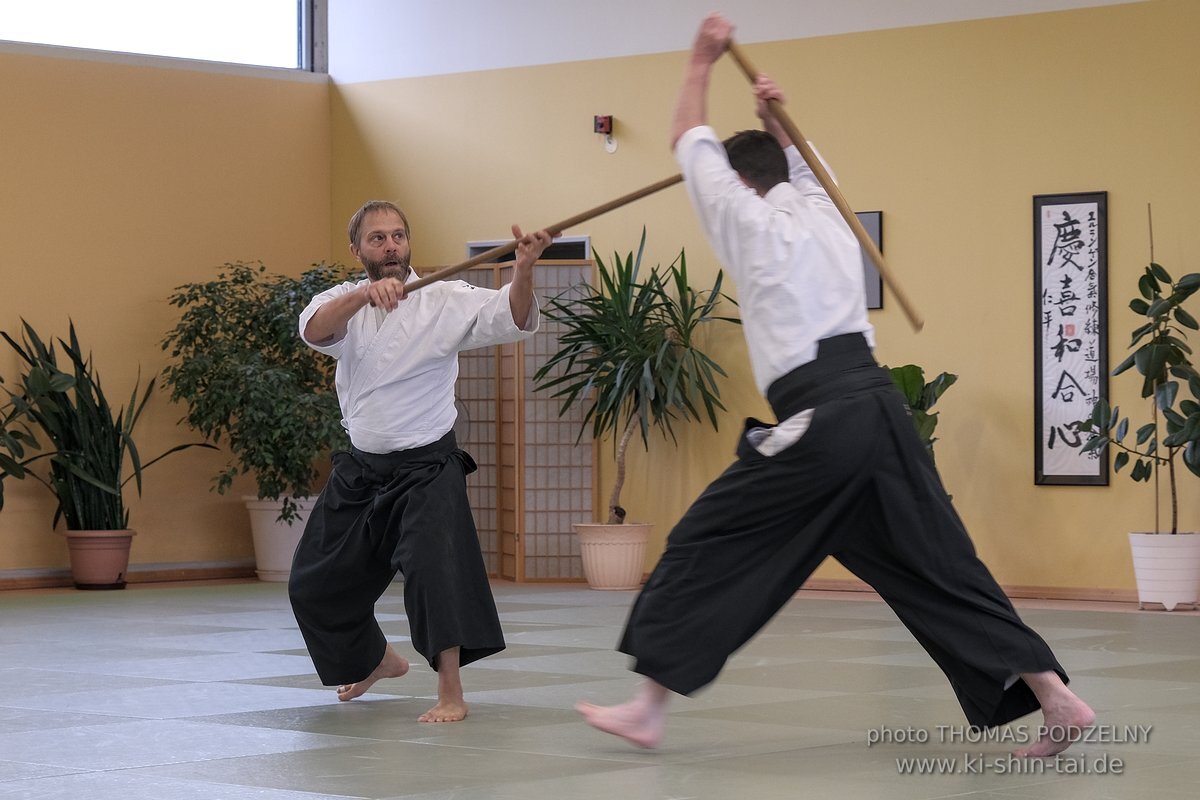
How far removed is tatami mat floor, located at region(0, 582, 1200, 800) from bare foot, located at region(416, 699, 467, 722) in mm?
61

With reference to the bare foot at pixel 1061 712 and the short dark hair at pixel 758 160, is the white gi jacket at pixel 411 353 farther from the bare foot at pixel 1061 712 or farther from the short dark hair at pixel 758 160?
the bare foot at pixel 1061 712

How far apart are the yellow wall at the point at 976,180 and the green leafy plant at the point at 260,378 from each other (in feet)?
5.10

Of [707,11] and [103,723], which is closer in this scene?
[103,723]

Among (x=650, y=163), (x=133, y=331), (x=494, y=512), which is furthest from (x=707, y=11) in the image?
(x=133, y=331)

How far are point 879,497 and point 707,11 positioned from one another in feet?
19.3

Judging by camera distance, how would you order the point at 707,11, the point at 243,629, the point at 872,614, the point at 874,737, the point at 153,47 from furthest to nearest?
the point at 153,47 < the point at 707,11 < the point at 872,614 < the point at 243,629 < the point at 874,737

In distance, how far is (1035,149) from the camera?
7805 millimetres

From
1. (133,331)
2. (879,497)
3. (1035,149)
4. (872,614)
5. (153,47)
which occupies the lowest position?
(872,614)

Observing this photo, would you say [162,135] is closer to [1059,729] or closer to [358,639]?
[358,639]

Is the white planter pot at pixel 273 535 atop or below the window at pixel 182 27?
below

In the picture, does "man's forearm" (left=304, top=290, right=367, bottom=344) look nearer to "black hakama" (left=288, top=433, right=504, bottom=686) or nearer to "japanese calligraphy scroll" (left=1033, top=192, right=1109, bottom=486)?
"black hakama" (left=288, top=433, right=504, bottom=686)

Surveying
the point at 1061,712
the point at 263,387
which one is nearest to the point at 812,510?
the point at 1061,712

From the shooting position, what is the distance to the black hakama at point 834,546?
3.09m

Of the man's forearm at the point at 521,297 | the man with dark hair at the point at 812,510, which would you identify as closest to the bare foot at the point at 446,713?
the man with dark hair at the point at 812,510
